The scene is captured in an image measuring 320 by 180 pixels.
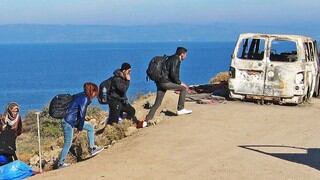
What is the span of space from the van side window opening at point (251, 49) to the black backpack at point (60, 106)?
763 centimetres

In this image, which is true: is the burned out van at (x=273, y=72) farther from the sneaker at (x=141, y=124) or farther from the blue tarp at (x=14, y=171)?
the blue tarp at (x=14, y=171)

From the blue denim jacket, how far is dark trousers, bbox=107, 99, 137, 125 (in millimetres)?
2356

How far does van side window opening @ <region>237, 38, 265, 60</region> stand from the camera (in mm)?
18859

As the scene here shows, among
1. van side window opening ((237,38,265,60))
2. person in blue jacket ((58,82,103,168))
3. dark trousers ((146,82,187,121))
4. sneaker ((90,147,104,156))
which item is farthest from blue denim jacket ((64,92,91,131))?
van side window opening ((237,38,265,60))

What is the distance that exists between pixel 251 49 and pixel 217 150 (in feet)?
24.2

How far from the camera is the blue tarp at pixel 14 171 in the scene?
11.4m

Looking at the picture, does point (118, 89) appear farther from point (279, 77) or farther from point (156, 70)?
point (279, 77)

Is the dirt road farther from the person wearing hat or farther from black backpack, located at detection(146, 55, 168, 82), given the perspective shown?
black backpack, located at detection(146, 55, 168, 82)

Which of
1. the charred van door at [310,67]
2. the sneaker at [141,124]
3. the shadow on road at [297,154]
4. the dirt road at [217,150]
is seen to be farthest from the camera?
the charred van door at [310,67]

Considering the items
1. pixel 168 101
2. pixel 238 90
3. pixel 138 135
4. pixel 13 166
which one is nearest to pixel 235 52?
pixel 238 90

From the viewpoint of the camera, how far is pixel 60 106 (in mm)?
12078

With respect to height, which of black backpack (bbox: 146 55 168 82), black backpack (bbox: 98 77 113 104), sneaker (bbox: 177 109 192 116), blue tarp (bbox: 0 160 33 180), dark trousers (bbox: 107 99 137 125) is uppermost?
black backpack (bbox: 146 55 168 82)

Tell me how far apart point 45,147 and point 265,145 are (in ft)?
18.2

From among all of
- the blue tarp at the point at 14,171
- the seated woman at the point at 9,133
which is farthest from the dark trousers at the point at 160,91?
the blue tarp at the point at 14,171
